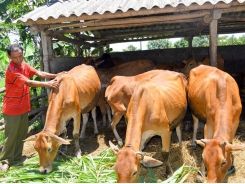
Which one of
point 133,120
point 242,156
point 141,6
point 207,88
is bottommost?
point 242,156

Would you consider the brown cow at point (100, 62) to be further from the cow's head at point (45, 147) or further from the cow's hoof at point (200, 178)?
the cow's hoof at point (200, 178)

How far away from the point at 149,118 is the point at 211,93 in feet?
4.08

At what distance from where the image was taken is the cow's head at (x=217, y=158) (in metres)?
3.90

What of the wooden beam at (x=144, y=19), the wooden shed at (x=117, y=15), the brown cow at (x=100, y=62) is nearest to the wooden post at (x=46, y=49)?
the wooden shed at (x=117, y=15)

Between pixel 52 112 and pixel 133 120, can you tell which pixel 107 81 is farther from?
pixel 133 120

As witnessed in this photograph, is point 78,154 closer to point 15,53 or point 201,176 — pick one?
point 15,53

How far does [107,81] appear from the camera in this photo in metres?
8.56

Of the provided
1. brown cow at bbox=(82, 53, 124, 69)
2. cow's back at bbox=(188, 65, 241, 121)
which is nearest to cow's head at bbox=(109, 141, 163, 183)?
cow's back at bbox=(188, 65, 241, 121)

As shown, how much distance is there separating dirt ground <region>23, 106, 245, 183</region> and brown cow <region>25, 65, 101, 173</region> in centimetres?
81

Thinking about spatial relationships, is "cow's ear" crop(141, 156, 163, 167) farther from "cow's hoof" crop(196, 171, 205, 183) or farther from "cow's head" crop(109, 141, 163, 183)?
"cow's hoof" crop(196, 171, 205, 183)

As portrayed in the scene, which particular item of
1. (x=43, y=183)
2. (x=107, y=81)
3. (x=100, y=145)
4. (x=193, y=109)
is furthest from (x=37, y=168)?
(x=107, y=81)

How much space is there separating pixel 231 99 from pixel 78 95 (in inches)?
129

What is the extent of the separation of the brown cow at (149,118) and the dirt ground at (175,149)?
65cm

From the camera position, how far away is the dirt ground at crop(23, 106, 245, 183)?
206 inches
